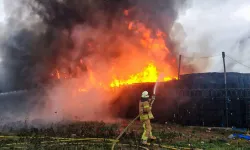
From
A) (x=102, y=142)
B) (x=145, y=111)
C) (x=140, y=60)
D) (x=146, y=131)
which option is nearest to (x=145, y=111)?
(x=145, y=111)

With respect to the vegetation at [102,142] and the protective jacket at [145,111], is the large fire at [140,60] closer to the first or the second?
the vegetation at [102,142]

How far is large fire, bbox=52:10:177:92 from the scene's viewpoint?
21.9m

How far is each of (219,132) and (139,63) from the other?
34.0 ft

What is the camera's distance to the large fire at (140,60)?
21906 millimetres

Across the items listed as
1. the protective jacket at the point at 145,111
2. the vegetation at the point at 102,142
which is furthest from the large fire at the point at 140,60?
the protective jacket at the point at 145,111

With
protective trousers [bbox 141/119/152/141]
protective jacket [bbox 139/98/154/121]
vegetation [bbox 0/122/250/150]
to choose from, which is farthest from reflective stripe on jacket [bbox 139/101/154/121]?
vegetation [bbox 0/122/250/150]

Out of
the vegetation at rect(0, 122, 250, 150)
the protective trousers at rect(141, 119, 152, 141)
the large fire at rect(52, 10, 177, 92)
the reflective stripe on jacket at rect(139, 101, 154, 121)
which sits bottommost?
the vegetation at rect(0, 122, 250, 150)

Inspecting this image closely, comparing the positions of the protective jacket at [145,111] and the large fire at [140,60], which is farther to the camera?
the large fire at [140,60]

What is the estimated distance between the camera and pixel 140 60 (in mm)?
22719

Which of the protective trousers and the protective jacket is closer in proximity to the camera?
the protective trousers

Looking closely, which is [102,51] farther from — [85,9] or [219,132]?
[219,132]

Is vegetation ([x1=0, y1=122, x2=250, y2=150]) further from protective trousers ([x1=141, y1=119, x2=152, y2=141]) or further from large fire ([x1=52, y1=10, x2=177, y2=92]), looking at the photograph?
large fire ([x1=52, y1=10, x2=177, y2=92])

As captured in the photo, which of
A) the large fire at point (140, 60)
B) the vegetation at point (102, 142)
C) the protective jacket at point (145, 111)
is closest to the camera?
the vegetation at point (102, 142)

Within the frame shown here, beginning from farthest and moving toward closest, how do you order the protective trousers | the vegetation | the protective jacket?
the protective jacket → the protective trousers → the vegetation
